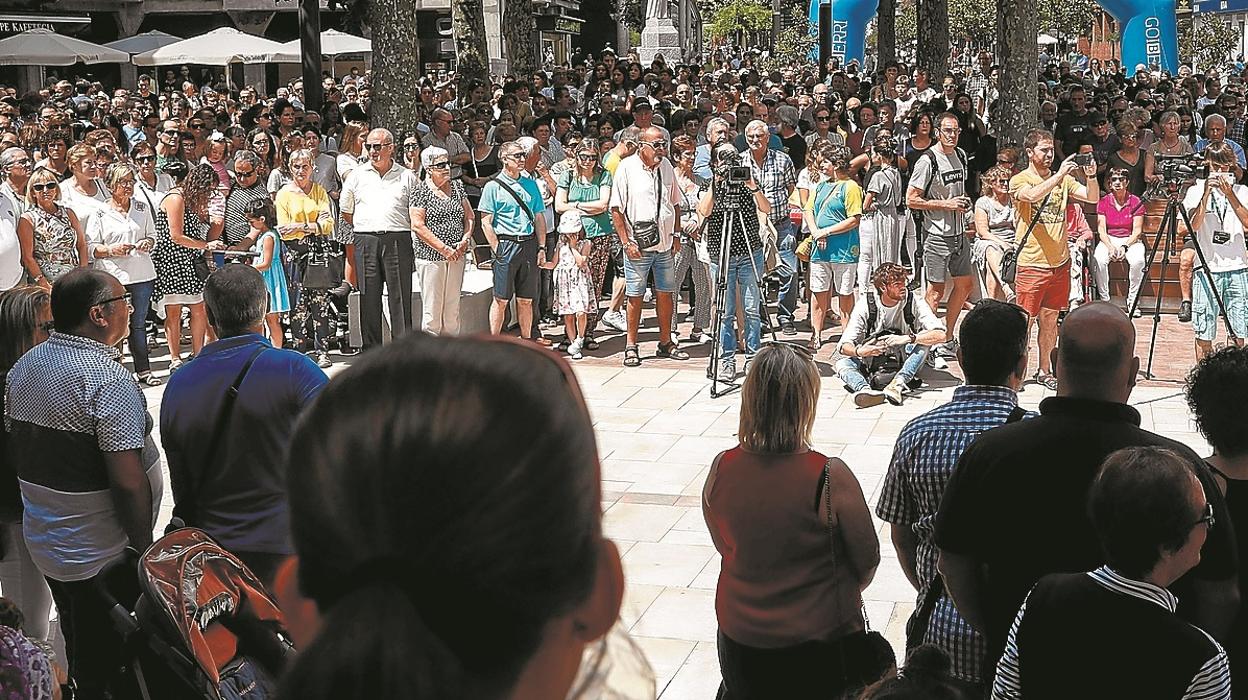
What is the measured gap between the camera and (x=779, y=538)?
13.1 ft

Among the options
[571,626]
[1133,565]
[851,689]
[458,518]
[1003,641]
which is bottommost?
[851,689]

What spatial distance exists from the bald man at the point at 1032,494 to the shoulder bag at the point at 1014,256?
22.6ft

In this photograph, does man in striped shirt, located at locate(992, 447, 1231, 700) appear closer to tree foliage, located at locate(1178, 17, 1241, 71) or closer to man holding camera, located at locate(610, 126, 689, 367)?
man holding camera, located at locate(610, 126, 689, 367)

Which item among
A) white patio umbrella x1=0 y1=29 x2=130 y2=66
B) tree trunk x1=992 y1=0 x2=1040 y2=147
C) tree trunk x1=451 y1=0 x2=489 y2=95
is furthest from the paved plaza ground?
white patio umbrella x1=0 y1=29 x2=130 y2=66

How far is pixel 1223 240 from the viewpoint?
32.4ft

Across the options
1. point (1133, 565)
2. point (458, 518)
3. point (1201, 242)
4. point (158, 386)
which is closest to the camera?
point (458, 518)

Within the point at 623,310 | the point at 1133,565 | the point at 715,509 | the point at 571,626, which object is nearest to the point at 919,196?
the point at 623,310

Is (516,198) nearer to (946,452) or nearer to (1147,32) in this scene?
(946,452)

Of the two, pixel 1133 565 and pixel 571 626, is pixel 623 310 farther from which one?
pixel 571 626

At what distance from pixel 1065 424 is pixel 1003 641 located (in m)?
0.54

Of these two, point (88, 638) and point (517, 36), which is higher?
point (517, 36)

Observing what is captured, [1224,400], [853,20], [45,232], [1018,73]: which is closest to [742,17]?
[853,20]

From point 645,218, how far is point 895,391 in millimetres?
2376

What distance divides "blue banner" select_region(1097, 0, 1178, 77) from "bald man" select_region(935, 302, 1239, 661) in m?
27.0
